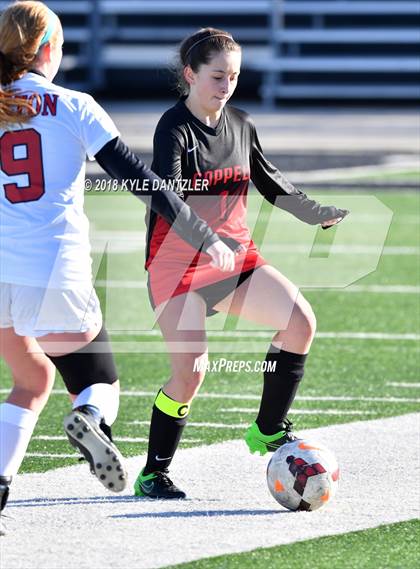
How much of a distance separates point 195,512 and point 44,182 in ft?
5.19

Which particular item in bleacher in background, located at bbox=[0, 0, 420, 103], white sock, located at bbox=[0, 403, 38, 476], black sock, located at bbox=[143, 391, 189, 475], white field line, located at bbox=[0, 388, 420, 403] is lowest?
bleacher in background, located at bbox=[0, 0, 420, 103]

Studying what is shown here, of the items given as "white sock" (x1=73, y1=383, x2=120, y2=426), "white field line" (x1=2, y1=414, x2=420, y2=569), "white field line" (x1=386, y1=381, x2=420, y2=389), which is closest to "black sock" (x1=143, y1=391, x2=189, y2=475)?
"white field line" (x1=2, y1=414, x2=420, y2=569)

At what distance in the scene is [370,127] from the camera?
3406 cm

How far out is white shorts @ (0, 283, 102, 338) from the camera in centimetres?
511

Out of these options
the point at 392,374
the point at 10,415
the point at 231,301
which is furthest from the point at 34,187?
the point at 392,374

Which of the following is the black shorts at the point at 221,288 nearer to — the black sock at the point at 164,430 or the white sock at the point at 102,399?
the black sock at the point at 164,430

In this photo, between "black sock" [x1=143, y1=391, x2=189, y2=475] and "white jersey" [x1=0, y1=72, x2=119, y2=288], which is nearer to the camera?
"white jersey" [x1=0, y1=72, x2=119, y2=288]

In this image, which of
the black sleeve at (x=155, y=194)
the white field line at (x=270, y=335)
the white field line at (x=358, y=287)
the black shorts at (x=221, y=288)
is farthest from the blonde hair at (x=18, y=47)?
the white field line at (x=358, y=287)

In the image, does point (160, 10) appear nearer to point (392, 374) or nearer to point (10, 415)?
point (392, 374)

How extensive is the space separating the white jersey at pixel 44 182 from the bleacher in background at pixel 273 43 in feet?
121

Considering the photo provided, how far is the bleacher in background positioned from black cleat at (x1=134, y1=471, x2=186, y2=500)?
36461mm

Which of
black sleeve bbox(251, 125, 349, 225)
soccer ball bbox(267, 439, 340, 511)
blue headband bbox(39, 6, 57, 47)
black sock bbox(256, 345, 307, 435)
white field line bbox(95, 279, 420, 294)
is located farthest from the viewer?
white field line bbox(95, 279, 420, 294)

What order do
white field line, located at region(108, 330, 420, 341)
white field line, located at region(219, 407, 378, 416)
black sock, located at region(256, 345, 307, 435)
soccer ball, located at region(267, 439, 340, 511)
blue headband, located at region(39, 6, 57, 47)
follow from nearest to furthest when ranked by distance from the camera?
1. blue headband, located at region(39, 6, 57, 47)
2. soccer ball, located at region(267, 439, 340, 511)
3. black sock, located at region(256, 345, 307, 435)
4. white field line, located at region(219, 407, 378, 416)
5. white field line, located at region(108, 330, 420, 341)

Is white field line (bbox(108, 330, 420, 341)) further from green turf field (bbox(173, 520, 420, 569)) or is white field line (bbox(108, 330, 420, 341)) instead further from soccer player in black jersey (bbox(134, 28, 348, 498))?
green turf field (bbox(173, 520, 420, 569))
